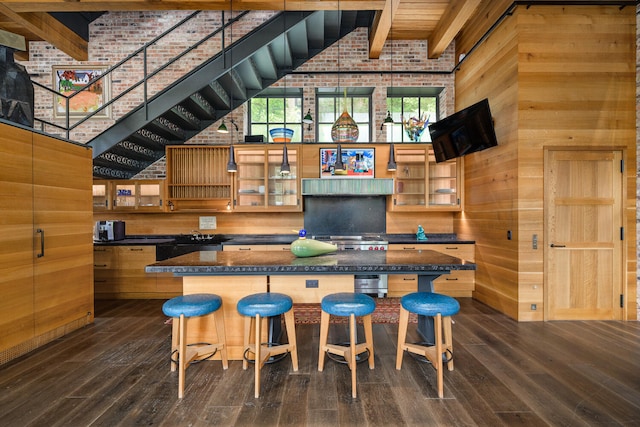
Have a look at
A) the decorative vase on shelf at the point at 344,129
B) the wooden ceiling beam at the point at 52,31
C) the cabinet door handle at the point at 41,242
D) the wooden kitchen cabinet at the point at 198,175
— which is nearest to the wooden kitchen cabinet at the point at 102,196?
the wooden kitchen cabinet at the point at 198,175

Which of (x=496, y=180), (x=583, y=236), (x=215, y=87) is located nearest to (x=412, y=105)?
(x=496, y=180)

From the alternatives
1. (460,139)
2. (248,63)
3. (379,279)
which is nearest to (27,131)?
(248,63)

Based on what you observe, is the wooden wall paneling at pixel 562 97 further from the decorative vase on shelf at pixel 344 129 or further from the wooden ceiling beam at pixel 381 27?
the decorative vase on shelf at pixel 344 129

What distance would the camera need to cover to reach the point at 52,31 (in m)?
5.01

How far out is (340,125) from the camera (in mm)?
3229

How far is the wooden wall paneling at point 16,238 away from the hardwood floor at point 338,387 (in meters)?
0.34

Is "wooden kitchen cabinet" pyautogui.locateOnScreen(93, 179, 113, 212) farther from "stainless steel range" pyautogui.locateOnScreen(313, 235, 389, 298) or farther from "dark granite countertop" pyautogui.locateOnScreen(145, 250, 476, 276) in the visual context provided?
"stainless steel range" pyautogui.locateOnScreen(313, 235, 389, 298)

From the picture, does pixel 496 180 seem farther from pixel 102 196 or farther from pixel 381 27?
pixel 102 196

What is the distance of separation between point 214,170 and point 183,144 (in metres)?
0.72

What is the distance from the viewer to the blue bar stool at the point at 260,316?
2.28 metres

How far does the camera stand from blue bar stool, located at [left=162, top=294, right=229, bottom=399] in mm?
2285

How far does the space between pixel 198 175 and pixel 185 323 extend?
3645mm

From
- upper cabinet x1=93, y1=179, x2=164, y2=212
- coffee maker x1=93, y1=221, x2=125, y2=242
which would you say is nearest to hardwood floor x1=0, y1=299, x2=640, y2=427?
coffee maker x1=93, y1=221, x2=125, y2=242

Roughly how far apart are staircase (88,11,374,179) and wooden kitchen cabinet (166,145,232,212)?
0.39m
